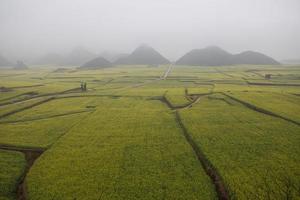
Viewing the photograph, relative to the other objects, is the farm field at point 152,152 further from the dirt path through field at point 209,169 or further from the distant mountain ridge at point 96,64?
the distant mountain ridge at point 96,64

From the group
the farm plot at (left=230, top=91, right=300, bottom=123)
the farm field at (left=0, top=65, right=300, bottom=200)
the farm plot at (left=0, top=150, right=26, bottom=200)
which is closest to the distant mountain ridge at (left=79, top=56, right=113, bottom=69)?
the farm field at (left=0, top=65, right=300, bottom=200)

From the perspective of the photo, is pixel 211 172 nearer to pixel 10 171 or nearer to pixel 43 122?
pixel 10 171

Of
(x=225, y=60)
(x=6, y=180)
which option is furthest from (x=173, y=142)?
(x=225, y=60)

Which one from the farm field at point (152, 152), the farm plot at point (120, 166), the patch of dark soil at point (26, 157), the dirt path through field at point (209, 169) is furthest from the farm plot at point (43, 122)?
the dirt path through field at point (209, 169)

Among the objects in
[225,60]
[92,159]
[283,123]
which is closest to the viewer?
[92,159]

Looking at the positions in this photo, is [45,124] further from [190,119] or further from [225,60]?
[225,60]
